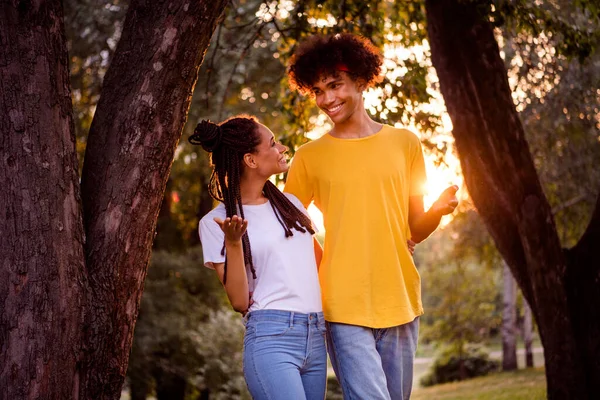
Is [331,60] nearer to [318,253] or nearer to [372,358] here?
[318,253]

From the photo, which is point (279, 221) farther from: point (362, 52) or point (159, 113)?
point (362, 52)

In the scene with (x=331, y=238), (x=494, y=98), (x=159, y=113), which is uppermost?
(x=494, y=98)

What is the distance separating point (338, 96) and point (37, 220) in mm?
1532

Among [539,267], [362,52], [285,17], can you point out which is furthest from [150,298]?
[362,52]

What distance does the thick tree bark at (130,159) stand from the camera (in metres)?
3.14

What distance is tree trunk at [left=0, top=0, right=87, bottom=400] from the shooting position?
115 inches

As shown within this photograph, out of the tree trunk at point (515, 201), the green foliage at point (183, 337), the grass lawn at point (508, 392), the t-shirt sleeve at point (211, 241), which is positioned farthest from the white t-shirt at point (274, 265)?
the green foliage at point (183, 337)

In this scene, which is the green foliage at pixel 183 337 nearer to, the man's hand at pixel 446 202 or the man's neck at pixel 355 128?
the man's neck at pixel 355 128

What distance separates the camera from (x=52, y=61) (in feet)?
10.5

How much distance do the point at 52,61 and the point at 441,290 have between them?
71.7 feet

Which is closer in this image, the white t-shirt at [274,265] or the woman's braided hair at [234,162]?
the white t-shirt at [274,265]

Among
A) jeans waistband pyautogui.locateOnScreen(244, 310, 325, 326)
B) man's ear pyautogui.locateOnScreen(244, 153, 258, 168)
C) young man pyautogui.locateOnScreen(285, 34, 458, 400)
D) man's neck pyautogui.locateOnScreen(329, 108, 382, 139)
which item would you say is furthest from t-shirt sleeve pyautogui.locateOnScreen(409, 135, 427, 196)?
jeans waistband pyautogui.locateOnScreen(244, 310, 325, 326)

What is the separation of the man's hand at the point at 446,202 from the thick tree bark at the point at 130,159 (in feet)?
4.02

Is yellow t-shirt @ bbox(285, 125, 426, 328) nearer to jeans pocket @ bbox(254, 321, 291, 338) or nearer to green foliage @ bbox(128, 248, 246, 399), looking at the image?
jeans pocket @ bbox(254, 321, 291, 338)
